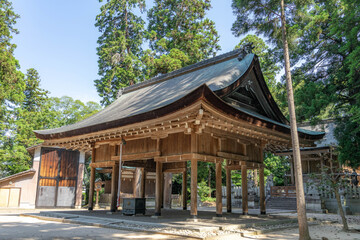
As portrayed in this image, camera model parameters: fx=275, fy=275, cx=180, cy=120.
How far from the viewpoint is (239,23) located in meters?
10.5

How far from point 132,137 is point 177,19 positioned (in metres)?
17.5

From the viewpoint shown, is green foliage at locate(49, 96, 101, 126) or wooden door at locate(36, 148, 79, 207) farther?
green foliage at locate(49, 96, 101, 126)

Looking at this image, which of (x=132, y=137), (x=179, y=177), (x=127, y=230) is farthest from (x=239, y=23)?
(x=179, y=177)

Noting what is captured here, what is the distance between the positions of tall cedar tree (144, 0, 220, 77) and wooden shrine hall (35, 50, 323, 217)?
31.0ft

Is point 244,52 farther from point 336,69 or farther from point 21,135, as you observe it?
point 21,135

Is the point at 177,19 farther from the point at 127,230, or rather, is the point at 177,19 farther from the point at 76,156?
the point at 127,230

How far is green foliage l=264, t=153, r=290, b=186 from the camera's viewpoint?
27.9 meters

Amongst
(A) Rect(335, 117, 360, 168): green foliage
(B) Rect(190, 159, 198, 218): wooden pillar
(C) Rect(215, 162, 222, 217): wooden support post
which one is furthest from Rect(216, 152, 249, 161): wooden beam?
(A) Rect(335, 117, 360, 168): green foliage

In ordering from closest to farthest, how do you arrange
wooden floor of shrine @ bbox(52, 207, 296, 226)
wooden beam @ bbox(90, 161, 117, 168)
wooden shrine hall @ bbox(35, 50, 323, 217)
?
wooden shrine hall @ bbox(35, 50, 323, 217) < wooden floor of shrine @ bbox(52, 207, 296, 226) < wooden beam @ bbox(90, 161, 117, 168)

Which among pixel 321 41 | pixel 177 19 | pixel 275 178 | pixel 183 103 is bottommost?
pixel 275 178

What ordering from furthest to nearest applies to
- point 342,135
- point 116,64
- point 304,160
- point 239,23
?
1. point 116,64
2. point 304,160
3. point 342,135
4. point 239,23

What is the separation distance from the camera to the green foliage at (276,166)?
2788 centimetres

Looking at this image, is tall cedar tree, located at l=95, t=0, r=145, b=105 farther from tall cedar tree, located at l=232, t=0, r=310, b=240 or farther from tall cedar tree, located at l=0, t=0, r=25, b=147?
tall cedar tree, located at l=232, t=0, r=310, b=240

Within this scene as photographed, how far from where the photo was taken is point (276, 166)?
93.1ft
